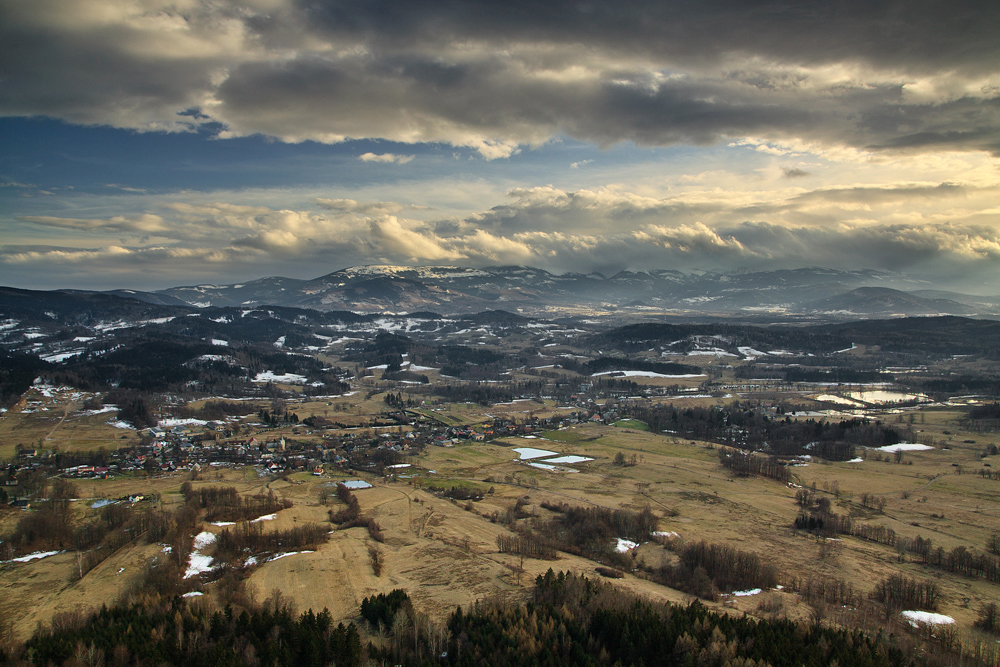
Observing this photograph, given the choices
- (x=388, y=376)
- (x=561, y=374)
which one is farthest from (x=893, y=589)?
(x=388, y=376)

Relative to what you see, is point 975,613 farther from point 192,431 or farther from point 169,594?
point 192,431

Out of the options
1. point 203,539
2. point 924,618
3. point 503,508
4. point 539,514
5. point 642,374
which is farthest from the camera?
point 642,374

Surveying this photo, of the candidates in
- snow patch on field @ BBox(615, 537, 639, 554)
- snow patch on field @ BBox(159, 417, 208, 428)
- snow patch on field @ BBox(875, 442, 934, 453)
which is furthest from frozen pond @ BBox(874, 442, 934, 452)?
snow patch on field @ BBox(159, 417, 208, 428)

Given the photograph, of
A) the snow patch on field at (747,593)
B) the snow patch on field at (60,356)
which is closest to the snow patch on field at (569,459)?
the snow patch on field at (747,593)

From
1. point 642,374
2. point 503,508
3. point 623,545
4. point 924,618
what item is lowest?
point 503,508

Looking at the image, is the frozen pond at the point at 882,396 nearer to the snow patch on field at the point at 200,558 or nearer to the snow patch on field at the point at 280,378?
the snow patch on field at the point at 200,558

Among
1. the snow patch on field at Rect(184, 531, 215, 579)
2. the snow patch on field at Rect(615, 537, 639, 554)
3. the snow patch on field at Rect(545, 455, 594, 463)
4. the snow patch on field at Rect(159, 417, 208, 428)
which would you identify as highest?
the snow patch on field at Rect(184, 531, 215, 579)

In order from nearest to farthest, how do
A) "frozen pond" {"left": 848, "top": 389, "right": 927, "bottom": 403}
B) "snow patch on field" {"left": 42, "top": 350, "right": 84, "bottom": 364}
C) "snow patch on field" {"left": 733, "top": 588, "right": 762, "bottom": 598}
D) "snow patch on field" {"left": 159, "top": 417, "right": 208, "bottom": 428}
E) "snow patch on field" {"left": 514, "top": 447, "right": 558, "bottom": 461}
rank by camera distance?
"snow patch on field" {"left": 733, "top": 588, "right": 762, "bottom": 598} → "snow patch on field" {"left": 514, "top": 447, "right": 558, "bottom": 461} → "snow patch on field" {"left": 159, "top": 417, "right": 208, "bottom": 428} → "frozen pond" {"left": 848, "top": 389, "right": 927, "bottom": 403} → "snow patch on field" {"left": 42, "top": 350, "right": 84, "bottom": 364}

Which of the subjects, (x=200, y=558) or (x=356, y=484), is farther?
(x=356, y=484)

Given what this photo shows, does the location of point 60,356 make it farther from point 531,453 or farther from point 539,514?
point 539,514

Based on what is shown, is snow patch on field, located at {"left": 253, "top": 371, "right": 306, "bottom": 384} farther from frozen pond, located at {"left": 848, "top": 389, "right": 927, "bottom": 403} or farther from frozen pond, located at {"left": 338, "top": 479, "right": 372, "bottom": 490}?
frozen pond, located at {"left": 848, "top": 389, "right": 927, "bottom": 403}

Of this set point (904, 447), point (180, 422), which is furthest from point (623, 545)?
point (180, 422)
